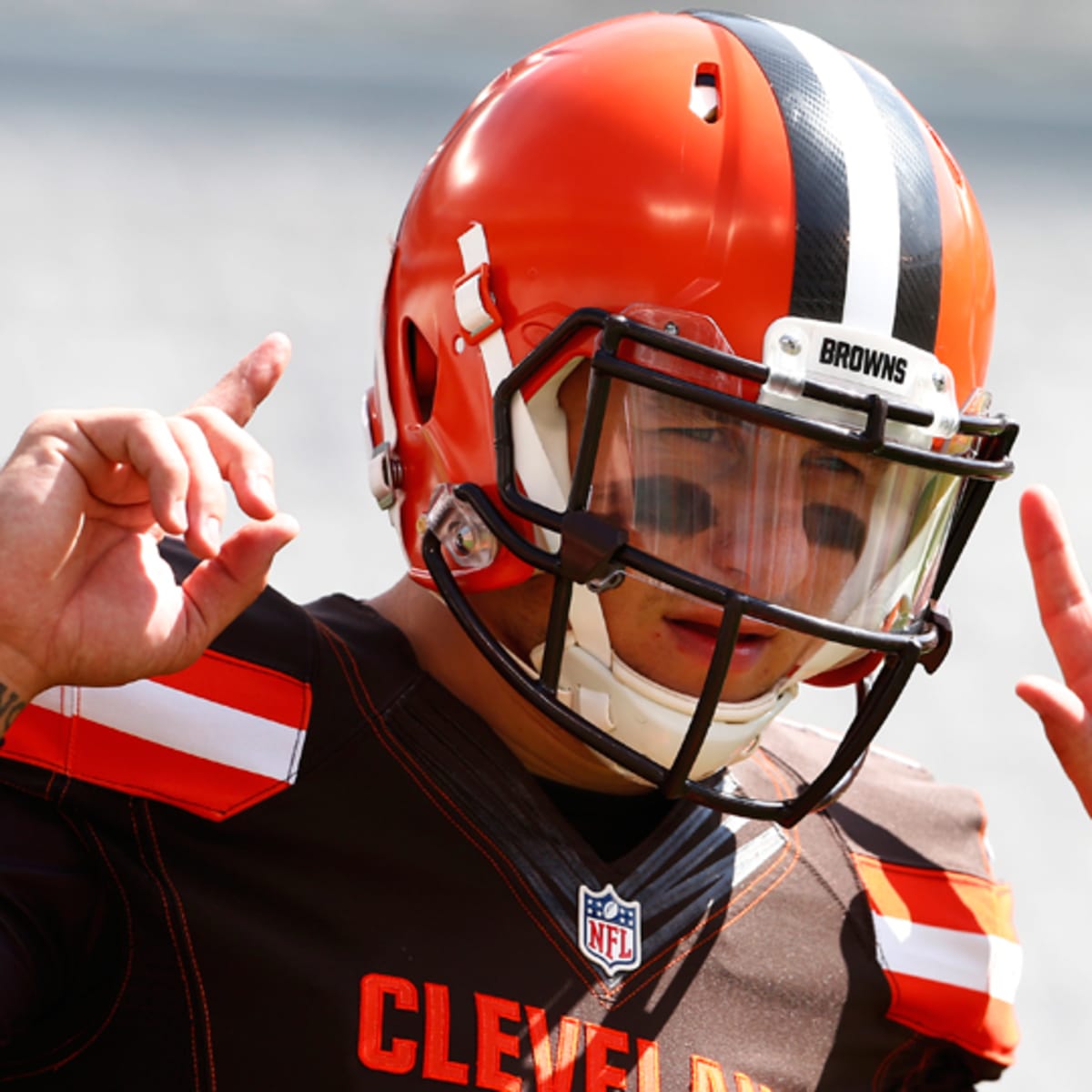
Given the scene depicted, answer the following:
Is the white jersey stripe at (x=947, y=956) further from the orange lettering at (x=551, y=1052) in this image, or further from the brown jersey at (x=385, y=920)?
the orange lettering at (x=551, y=1052)

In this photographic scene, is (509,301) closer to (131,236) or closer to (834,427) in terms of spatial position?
(834,427)

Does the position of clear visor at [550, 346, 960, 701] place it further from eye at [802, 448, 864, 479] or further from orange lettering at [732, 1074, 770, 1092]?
orange lettering at [732, 1074, 770, 1092]

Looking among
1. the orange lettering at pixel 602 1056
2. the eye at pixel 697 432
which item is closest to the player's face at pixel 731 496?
the eye at pixel 697 432

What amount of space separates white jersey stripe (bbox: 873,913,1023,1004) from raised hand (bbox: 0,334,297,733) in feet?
2.04

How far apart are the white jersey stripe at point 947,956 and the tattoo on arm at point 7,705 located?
2.35 feet

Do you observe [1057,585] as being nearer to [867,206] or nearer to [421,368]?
[867,206]

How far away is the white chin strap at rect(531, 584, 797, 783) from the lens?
106 centimetres

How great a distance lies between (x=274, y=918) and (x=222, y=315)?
161 cm

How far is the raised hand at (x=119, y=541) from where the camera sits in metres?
0.89

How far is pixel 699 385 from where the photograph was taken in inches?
39.4

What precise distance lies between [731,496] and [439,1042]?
0.41 metres

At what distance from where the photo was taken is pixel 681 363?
1020mm

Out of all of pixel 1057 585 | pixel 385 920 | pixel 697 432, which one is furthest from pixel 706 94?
pixel 385 920

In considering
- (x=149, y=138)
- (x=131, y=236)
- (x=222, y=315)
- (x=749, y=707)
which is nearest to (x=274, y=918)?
(x=749, y=707)
